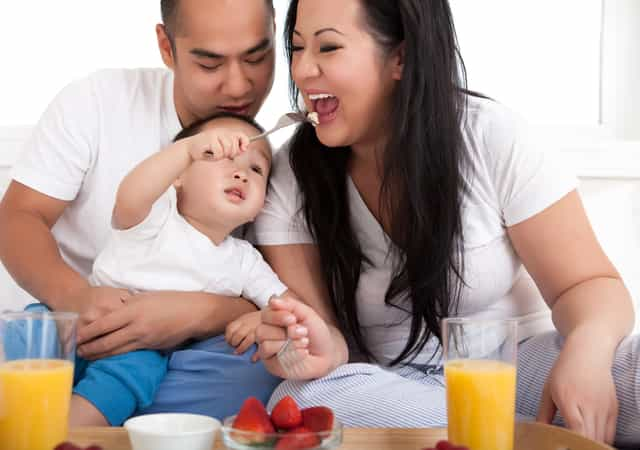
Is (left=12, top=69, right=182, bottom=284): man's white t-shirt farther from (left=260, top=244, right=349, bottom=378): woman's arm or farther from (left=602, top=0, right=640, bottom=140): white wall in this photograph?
(left=602, top=0, right=640, bottom=140): white wall

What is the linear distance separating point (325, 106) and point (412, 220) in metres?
0.30

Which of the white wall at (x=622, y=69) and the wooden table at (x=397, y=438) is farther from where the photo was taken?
the white wall at (x=622, y=69)

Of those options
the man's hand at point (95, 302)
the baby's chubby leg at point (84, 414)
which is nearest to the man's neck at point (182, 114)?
the man's hand at point (95, 302)

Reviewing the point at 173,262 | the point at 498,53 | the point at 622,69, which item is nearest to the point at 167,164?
the point at 173,262

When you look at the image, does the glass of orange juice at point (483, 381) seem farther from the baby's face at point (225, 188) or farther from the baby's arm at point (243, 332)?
the baby's face at point (225, 188)

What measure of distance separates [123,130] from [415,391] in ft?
3.19

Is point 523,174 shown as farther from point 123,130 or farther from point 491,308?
point 123,130

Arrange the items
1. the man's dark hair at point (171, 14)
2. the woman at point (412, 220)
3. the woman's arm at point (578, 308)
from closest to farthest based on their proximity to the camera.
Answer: the woman's arm at point (578, 308) → the woman at point (412, 220) → the man's dark hair at point (171, 14)

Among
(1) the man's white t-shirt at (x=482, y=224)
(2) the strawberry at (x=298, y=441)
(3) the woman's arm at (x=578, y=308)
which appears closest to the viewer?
(2) the strawberry at (x=298, y=441)

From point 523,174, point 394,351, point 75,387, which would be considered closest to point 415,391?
point 394,351

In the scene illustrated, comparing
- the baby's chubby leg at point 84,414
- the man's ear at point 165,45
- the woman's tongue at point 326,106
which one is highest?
the man's ear at point 165,45

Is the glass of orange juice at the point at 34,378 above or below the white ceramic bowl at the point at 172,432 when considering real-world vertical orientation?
above

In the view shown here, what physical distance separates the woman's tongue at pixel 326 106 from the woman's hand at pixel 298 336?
1.74 feet

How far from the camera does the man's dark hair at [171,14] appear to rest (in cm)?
223
